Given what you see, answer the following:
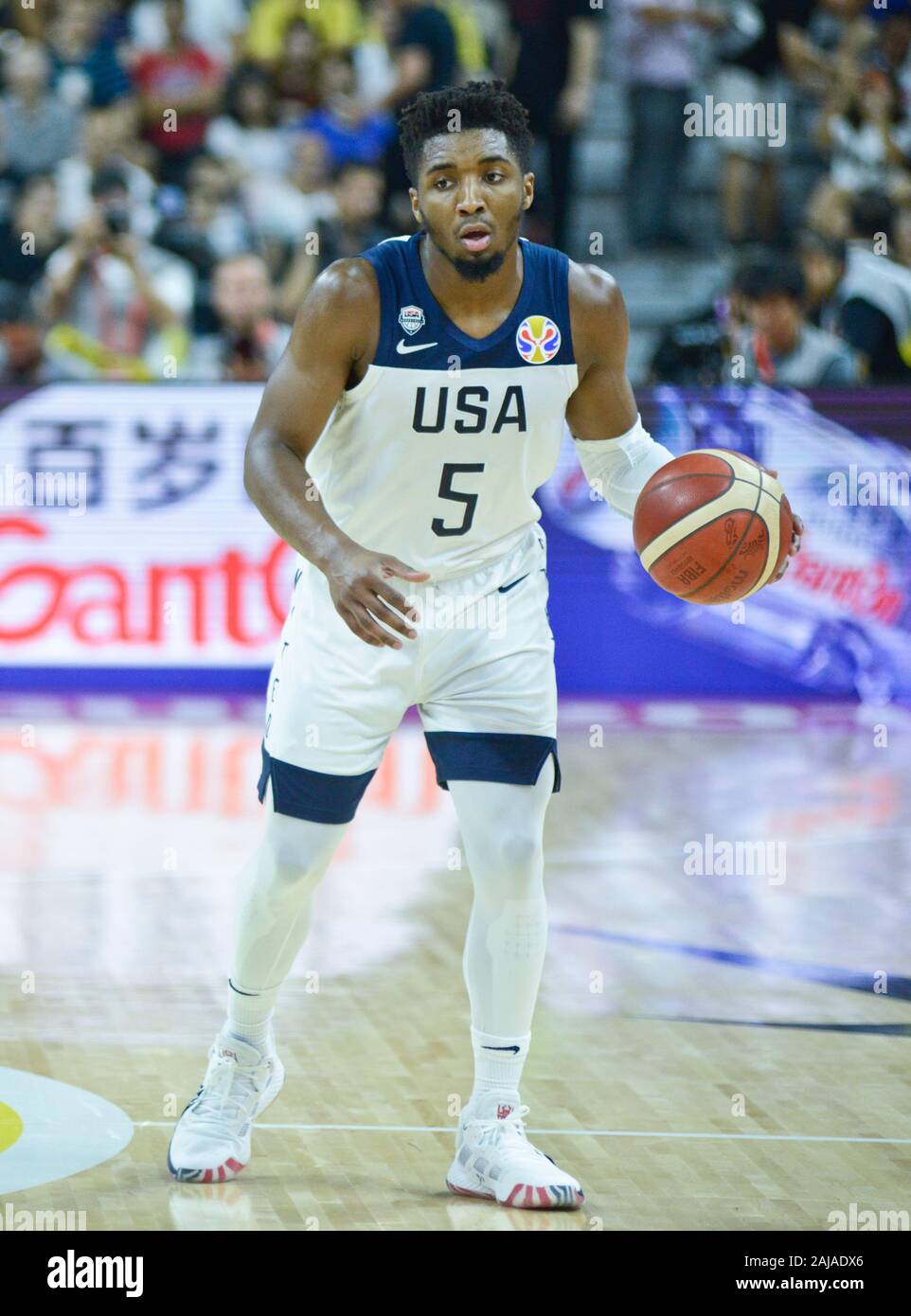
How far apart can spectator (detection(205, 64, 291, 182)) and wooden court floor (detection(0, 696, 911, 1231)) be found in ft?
14.5

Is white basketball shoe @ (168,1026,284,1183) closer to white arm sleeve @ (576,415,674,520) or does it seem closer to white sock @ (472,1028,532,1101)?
white sock @ (472,1028,532,1101)

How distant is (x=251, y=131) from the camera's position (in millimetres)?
12219

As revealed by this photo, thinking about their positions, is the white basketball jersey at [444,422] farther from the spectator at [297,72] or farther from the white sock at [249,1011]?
the spectator at [297,72]

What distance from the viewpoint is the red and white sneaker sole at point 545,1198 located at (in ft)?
12.9

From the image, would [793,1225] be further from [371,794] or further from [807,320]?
[807,320]

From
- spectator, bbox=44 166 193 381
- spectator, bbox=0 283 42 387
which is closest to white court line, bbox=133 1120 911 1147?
spectator, bbox=0 283 42 387

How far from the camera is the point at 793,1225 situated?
3.81m

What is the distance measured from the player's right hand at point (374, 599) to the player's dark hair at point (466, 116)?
86 centimetres

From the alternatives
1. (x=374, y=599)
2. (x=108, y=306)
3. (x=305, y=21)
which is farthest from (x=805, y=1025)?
(x=305, y=21)

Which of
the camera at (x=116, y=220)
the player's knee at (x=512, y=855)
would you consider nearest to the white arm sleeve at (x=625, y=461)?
the player's knee at (x=512, y=855)

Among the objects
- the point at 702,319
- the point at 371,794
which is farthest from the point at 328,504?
the point at 702,319

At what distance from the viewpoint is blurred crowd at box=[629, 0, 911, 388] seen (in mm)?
10984

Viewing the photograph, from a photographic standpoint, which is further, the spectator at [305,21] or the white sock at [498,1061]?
the spectator at [305,21]

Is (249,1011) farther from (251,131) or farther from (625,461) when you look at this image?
(251,131)
